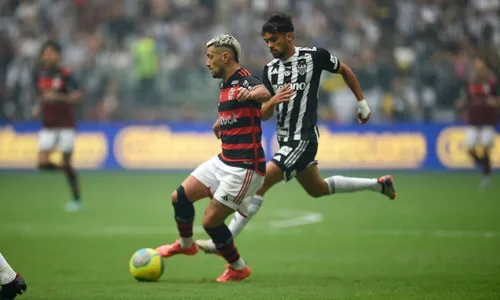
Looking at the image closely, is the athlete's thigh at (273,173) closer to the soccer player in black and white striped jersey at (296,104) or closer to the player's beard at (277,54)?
the soccer player in black and white striped jersey at (296,104)

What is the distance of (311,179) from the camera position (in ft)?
33.2

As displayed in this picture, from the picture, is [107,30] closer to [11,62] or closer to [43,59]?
[11,62]

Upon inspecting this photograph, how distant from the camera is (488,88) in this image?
20.8 metres

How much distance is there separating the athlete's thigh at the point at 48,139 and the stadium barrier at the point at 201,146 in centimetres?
714

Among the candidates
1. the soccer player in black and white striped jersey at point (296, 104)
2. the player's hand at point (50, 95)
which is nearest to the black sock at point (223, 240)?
the soccer player in black and white striped jersey at point (296, 104)

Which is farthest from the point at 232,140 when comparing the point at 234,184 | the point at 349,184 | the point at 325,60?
the point at 349,184

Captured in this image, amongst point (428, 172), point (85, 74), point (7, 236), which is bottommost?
point (428, 172)

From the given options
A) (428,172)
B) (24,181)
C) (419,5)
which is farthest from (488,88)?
(24,181)

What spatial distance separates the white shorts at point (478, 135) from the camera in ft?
69.4

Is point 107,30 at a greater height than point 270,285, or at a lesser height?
greater

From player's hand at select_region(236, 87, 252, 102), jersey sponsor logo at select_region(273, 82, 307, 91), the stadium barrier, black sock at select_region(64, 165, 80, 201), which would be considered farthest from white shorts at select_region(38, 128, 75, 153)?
player's hand at select_region(236, 87, 252, 102)

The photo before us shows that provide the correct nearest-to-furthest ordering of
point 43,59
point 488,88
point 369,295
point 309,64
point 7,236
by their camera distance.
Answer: point 369,295
point 309,64
point 7,236
point 43,59
point 488,88

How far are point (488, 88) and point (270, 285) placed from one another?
1366 centimetres

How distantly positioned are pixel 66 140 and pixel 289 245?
22.3ft
